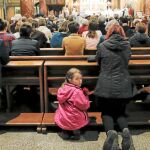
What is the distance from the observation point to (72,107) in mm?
4750

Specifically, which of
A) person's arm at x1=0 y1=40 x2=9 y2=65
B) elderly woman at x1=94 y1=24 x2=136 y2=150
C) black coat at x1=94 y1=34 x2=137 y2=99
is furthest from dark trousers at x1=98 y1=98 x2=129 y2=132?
person's arm at x1=0 y1=40 x2=9 y2=65

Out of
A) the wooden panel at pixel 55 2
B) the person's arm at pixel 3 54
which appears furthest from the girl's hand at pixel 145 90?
the wooden panel at pixel 55 2

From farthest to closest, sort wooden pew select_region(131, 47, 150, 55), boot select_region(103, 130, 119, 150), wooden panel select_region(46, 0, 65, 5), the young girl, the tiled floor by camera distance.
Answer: wooden panel select_region(46, 0, 65, 5) < wooden pew select_region(131, 47, 150, 55) < the young girl < the tiled floor < boot select_region(103, 130, 119, 150)

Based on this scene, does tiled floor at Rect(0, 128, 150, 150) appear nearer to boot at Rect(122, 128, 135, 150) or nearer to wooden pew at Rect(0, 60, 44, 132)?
wooden pew at Rect(0, 60, 44, 132)

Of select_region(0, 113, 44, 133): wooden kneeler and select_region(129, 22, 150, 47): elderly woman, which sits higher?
select_region(129, 22, 150, 47): elderly woman

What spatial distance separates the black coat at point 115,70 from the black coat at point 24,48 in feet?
6.33

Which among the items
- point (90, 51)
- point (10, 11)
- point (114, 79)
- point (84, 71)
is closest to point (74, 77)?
point (114, 79)

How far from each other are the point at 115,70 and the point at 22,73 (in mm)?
1477

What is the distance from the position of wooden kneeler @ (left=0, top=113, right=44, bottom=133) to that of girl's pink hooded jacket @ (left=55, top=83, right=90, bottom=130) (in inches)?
16.0

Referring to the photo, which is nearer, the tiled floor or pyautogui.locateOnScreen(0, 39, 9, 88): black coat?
the tiled floor

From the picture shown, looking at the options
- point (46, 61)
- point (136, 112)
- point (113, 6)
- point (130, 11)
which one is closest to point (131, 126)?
point (136, 112)

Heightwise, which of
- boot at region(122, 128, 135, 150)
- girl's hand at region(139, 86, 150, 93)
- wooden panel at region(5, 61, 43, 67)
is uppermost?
wooden panel at region(5, 61, 43, 67)

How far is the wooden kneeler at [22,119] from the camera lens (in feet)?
16.6

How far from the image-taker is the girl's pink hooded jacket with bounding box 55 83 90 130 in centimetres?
468
